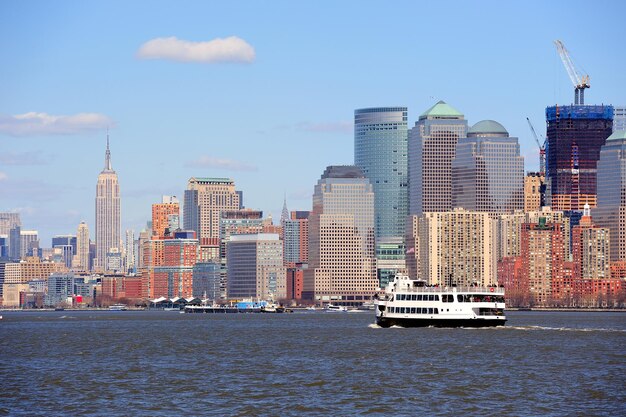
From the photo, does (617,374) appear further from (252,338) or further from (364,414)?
(252,338)

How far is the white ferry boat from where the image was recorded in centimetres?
19038

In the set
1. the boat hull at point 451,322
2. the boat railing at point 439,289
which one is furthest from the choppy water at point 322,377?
the boat railing at point 439,289

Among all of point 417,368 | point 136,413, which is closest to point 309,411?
point 136,413

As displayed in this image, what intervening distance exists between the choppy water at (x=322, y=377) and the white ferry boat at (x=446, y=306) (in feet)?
49.6

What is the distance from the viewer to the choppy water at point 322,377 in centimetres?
9412

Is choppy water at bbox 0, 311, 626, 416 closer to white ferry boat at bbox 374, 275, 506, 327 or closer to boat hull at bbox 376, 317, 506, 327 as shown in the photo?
white ferry boat at bbox 374, 275, 506, 327

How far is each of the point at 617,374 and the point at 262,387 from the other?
31176 mm

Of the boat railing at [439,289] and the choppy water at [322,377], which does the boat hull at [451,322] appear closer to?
the boat railing at [439,289]

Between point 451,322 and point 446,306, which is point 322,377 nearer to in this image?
point 446,306

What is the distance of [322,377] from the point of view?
115m

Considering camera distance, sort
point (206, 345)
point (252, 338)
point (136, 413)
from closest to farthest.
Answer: point (136, 413), point (206, 345), point (252, 338)

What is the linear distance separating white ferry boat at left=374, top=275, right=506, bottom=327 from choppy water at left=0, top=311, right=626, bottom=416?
49.6ft

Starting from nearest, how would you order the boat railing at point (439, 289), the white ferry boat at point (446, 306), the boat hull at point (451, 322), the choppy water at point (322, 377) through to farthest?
the choppy water at point (322, 377) → the white ferry boat at point (446, 306) → the boat hull at point (451, 322) → the boat railing at point (439, 289)

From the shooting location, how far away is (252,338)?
18738 cm
